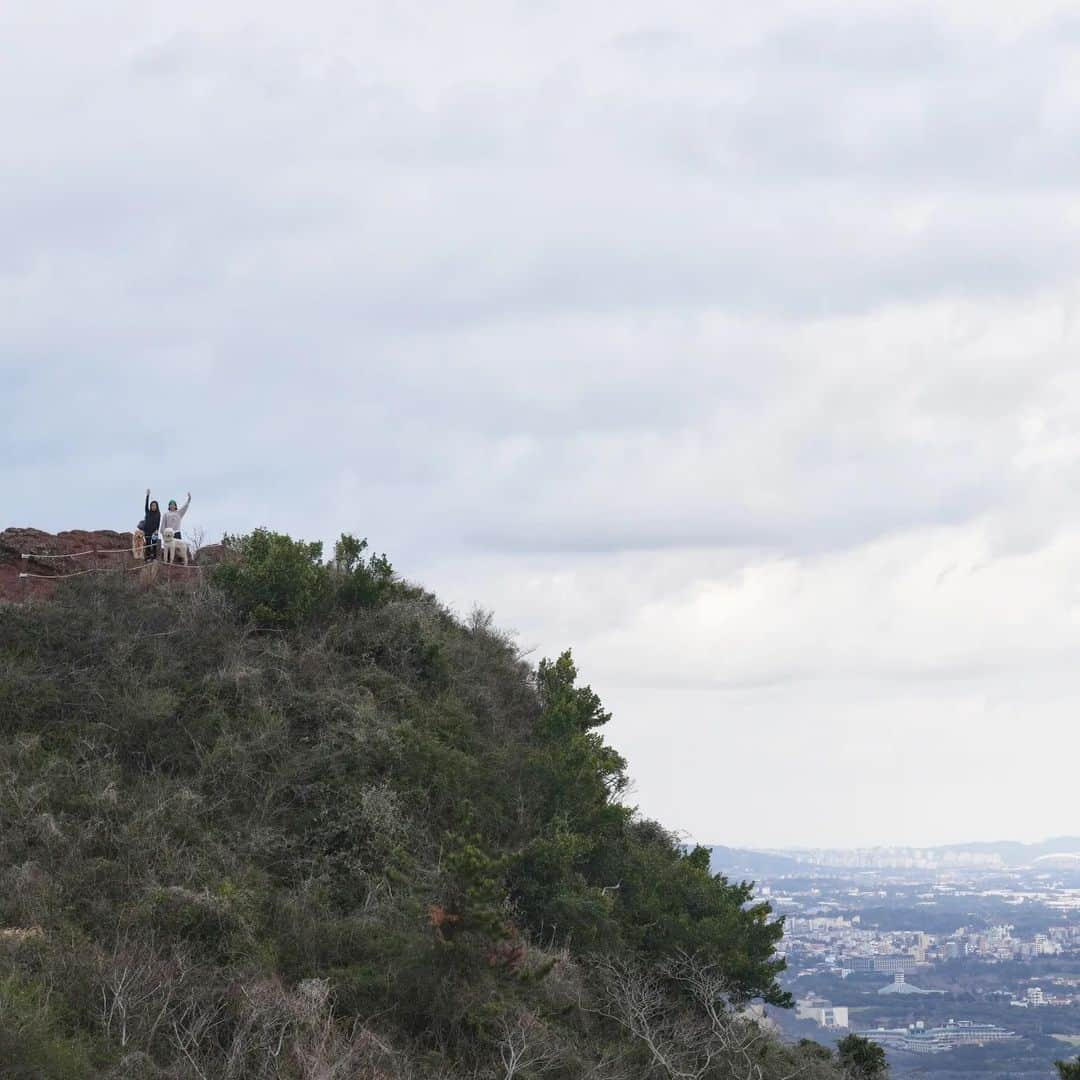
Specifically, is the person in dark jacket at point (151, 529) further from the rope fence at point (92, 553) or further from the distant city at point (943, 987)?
the distant city at point (943, 987)

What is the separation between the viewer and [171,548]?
3359cm

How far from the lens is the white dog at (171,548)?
33500mm

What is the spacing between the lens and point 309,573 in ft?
103

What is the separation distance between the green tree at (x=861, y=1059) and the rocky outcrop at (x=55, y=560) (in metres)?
16.7

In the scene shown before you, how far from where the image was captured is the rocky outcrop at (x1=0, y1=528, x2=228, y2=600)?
3153 cm

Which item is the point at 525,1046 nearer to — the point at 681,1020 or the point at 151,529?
the point at 681,1020

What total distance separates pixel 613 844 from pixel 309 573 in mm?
7771

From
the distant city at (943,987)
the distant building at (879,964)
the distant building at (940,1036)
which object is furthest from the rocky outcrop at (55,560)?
the distant building at (879,964)

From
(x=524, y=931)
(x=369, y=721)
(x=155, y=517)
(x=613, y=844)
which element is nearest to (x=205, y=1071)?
(x=524, y=931)

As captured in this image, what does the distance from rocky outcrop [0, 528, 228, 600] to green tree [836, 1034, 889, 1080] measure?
1675 cm

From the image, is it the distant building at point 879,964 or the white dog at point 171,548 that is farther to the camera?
the distant building at point 879,964

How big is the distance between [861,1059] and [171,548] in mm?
17862

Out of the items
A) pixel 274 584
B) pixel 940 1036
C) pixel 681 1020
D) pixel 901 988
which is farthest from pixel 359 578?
pixel 901 988

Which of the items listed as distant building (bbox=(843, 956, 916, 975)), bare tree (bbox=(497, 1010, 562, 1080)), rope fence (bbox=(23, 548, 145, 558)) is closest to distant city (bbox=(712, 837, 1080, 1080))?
distant building (bbox=(843, 956, 916, 975))
